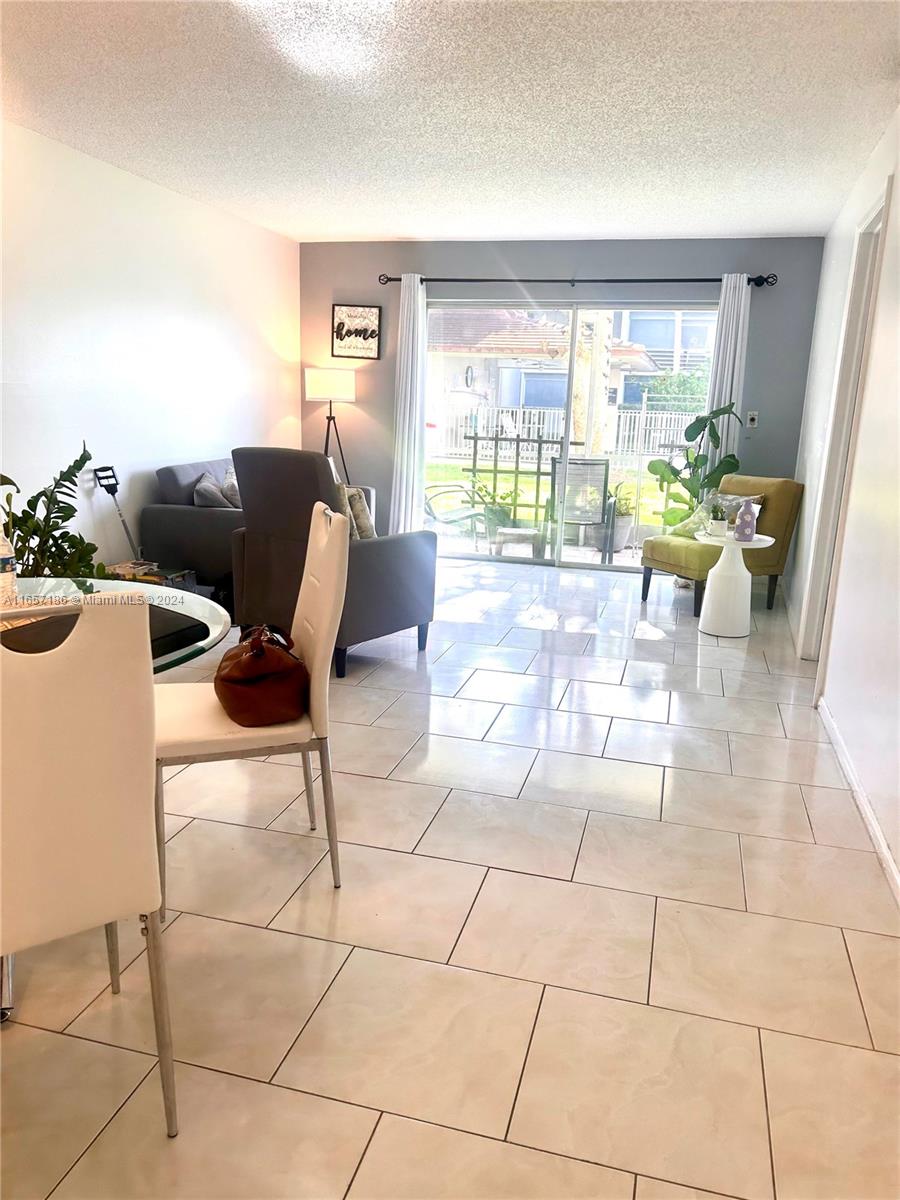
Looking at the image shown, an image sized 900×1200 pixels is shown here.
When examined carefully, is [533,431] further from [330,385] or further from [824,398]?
[824,398]

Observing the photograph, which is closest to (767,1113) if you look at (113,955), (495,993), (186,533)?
(495,993)

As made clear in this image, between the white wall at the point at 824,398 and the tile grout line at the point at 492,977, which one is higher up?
the white wall at the point at 824,398

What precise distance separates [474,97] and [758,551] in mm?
3301

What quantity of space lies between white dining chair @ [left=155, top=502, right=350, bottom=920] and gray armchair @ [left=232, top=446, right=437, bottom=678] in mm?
1406

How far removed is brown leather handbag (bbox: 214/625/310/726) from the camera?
2.06 m

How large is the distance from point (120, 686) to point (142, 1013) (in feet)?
2.93

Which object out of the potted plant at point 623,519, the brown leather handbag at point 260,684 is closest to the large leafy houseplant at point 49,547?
the brown leather handbag at point 260,684

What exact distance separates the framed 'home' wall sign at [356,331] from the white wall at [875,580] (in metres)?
3.71

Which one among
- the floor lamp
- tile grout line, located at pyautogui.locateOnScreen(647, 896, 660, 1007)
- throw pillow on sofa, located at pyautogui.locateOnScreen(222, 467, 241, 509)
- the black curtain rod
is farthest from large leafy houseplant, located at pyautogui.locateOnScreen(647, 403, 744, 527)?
tile grout line, located at pyautogui.locateOnScreen(647, 896, 660, 1007)

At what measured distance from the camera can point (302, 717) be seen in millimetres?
2178

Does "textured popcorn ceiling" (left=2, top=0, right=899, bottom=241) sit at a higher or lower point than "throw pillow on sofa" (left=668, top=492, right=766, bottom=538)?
higher

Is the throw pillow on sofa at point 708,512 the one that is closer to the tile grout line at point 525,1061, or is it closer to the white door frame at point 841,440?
the white door frame at point 841,440

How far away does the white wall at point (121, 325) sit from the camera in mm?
4090

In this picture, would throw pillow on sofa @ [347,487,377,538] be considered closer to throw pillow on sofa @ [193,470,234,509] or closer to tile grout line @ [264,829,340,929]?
throw pillow on sofa @ [193,470,234,509]
